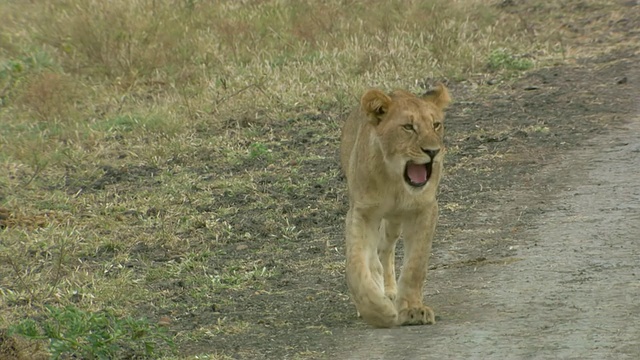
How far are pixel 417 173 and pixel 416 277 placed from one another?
19.1 inches

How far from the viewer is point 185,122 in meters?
11.6

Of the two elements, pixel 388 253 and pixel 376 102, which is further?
pixel 388 253

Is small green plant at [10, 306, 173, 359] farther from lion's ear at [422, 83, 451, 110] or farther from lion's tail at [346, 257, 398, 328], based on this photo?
lion's ear at [422, 83, 451, 110]

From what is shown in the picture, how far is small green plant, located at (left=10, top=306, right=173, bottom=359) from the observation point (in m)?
5.66

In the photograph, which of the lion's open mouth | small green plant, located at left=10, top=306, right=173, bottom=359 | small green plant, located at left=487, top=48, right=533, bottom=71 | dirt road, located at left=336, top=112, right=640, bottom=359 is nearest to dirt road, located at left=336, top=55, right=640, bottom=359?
dirt road, located at left=336, top=112, right=640, bottom=359

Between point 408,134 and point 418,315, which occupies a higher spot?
point 408,134

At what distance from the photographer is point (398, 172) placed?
6203mm

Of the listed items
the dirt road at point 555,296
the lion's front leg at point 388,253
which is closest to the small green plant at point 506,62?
the dirt road at point 555,296

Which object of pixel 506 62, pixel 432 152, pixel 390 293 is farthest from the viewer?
pixel 506 62

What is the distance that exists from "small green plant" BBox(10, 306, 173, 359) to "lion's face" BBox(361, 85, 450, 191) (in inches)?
49.2

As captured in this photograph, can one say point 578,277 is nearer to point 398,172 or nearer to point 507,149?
point 398,172

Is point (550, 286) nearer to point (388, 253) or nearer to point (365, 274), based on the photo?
point (388, 253)

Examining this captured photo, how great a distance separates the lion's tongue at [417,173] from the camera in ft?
20.1

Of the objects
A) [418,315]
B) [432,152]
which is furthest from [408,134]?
[418,315]
